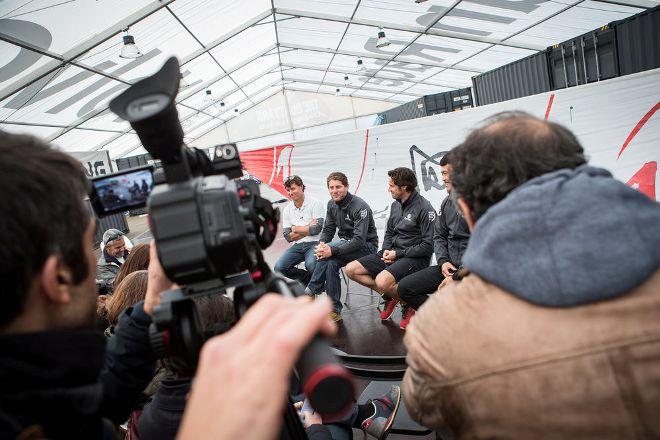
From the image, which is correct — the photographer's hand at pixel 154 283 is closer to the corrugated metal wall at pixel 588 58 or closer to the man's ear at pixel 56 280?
the man's ear at pixel 56 280

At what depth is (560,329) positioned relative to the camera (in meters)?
0.76

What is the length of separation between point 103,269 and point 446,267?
367 centimetres

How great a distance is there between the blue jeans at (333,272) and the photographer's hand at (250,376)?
3671 millimetres

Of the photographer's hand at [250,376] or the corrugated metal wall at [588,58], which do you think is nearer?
the photographer's hand at [250,376]

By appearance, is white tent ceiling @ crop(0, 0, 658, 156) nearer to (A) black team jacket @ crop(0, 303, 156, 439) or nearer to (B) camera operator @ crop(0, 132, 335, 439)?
(B) camera operator @ crop(0, 132, 335, 439)

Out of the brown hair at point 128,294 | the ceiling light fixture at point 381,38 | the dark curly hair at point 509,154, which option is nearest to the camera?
the dark curly hair at point 509,154

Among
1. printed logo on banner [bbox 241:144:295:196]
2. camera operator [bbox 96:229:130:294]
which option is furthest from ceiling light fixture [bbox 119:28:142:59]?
camera operator [bbox 96:229:130:294]

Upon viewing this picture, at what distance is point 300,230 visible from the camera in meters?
4.66

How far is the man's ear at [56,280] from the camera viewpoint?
24.9 inches

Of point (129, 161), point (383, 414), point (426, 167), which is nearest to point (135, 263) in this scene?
point (383, 414)

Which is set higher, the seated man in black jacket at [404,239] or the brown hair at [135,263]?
the brown hair at [135,263]

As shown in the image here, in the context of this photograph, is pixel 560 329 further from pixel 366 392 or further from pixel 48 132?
pixel 48 132

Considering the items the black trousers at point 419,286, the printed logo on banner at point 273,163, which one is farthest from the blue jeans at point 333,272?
the printed logo on banner at point 273,163

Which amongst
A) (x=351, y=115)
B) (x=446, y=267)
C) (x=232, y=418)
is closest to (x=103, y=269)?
(x=446, y=267)
